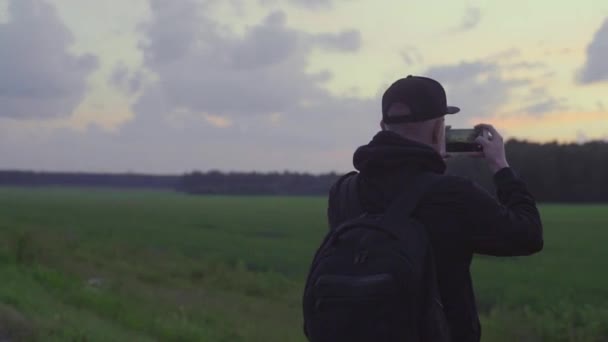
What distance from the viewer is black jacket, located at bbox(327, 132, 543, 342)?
2869 mm

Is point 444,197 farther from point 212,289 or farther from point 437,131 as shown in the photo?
point 212,289

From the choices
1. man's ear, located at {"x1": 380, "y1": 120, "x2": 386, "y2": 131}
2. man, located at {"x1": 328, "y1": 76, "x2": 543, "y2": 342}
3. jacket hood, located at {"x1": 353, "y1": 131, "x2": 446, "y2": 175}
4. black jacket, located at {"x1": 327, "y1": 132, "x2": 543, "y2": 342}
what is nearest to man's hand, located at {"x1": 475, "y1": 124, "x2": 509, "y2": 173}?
man, located at {"x1": 328, "y1": 76, "x2": 543, "y2": 342}

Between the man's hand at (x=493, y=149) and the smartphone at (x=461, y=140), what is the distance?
31 millimetres

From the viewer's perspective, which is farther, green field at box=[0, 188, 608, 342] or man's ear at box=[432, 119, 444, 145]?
green field at box=[0, 188, 608, 342]

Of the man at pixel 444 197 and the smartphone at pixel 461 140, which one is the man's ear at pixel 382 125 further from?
the smartphone at pixel 461 140

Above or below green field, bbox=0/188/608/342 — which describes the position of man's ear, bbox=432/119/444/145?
above

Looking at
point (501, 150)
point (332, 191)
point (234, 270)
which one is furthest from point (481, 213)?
point (234, 270)

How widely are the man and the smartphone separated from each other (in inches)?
2.4

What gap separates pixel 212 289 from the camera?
21.4 m

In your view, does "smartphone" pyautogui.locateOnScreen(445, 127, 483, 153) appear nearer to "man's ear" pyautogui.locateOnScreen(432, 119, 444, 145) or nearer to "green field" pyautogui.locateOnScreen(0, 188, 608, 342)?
"man's ear" pyautogui.locateOnScreen(432, 119, 444, 145)

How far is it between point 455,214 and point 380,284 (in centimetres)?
37

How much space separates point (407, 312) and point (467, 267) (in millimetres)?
333

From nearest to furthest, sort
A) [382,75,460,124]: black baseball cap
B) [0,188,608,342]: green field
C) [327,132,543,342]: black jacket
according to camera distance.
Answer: [327,132,543,342]: black jacket
[382,75,460,124]: black baseball cap
[0,188,608,342]: green field

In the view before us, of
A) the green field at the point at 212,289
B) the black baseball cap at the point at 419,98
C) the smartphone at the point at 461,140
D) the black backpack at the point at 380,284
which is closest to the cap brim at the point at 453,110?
the black baseball cap at the point at 419,98
